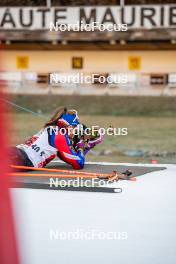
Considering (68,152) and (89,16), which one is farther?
(89,16)

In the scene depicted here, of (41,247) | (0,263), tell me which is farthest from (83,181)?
(0,263)

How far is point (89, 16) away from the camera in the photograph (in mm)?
11945

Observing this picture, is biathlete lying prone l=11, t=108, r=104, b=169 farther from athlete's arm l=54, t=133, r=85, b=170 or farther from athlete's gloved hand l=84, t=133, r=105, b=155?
athlete's gloved hand l=84, t=133, r=105, b=155

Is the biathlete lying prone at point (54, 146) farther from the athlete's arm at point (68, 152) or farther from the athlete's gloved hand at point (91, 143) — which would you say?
the athlete's gloved hand at point (91, 143)

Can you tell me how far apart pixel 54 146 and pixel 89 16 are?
7.09 metres

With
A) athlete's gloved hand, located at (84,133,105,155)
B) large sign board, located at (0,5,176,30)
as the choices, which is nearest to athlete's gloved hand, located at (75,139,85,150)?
athlete's gloved hand, located at (84,133,105,155)

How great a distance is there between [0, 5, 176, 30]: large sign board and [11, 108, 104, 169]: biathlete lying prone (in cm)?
644

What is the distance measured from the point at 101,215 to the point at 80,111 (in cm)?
833

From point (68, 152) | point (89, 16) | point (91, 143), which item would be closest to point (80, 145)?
point (68, 152)

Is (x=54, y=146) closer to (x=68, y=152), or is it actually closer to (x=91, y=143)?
(x=68, y=152)

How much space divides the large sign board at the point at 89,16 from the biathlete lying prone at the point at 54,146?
6441 mm

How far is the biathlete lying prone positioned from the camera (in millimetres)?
5059

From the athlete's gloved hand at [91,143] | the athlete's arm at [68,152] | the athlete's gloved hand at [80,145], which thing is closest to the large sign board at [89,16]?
the athlete's gloved hand at [91,143]

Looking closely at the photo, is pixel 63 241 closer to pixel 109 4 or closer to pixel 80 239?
pixel 80 239
